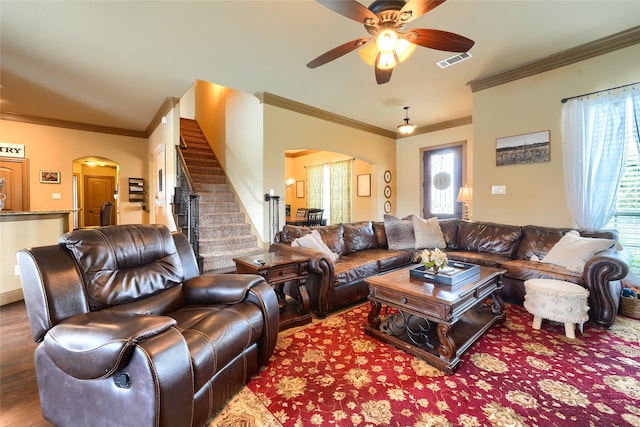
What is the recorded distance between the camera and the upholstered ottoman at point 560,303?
2322 mm

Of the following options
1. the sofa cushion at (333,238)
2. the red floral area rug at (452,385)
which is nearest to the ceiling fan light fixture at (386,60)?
the sofa cushion at (333,238)

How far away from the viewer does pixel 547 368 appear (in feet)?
6.38

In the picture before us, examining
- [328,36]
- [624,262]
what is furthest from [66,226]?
[624,262]

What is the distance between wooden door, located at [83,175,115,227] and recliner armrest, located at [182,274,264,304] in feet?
31.5

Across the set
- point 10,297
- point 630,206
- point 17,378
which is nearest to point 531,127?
point 630,206

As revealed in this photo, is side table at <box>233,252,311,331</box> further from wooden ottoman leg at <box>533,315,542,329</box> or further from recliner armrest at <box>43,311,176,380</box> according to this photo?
wooden ottoman leg at <box>533,315,542,329</box>

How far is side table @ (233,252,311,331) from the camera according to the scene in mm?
2451

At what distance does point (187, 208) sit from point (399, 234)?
133 inches

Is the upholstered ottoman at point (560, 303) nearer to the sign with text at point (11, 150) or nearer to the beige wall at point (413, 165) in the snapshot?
the beige wall at point (413, 165)

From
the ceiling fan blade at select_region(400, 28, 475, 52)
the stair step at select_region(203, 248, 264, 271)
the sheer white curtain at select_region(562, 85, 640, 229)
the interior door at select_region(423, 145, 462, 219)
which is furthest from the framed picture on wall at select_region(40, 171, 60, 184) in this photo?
the sheer white curtain at select_region(562, 85, 640, 229)

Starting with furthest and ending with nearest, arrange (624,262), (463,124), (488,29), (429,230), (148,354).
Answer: (463,124) → (429,230) → (488,29) → (624,262) → (148,354)

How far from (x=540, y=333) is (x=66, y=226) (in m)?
5.88

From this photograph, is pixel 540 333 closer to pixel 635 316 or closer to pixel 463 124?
pixel 635 316

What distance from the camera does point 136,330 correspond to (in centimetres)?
113
